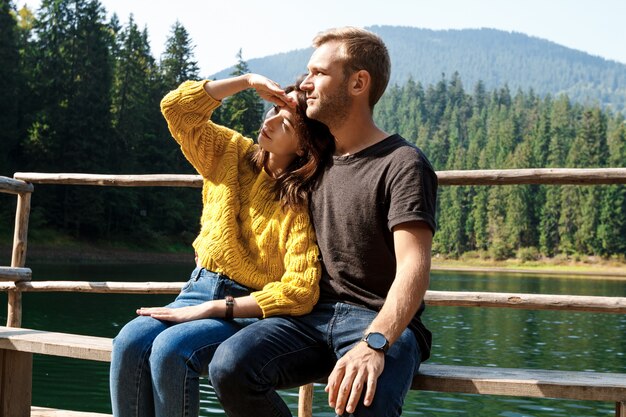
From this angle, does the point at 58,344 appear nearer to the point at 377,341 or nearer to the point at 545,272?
the point at 377,341

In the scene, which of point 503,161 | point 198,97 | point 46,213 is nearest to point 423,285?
point 198,97

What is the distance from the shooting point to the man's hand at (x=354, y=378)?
7.18ft

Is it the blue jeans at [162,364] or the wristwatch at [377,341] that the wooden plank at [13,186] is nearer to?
the blue jeans at [162,364]

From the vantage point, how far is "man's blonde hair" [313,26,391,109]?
273 centimetres

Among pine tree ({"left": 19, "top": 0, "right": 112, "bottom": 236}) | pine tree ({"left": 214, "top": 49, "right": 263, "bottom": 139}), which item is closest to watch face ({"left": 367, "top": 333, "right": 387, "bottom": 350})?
pine tree ({"left": 19, "top": 0, "right": 112, "bottom": 236})

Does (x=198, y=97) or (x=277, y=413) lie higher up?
(x=198, y=97)

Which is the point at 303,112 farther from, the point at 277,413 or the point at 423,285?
the point at 277,413

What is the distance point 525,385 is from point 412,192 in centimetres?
68

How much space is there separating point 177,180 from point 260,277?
146cm

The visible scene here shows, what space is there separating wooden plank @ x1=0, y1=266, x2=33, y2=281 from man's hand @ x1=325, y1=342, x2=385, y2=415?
2.72 m

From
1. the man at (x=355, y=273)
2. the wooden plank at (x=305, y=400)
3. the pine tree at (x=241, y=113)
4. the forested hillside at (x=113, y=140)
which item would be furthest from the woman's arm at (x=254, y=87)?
the pine tree at (x=241, y=113)

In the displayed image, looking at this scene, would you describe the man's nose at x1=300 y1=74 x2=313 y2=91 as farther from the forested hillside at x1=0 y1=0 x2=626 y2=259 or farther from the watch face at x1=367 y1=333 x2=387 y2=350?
the forested hillside at x1=0 y1=0 x2=626 y2=259

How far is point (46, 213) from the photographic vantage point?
38.4 metres

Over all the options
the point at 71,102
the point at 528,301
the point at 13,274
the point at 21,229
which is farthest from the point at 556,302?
the point at 71,102
